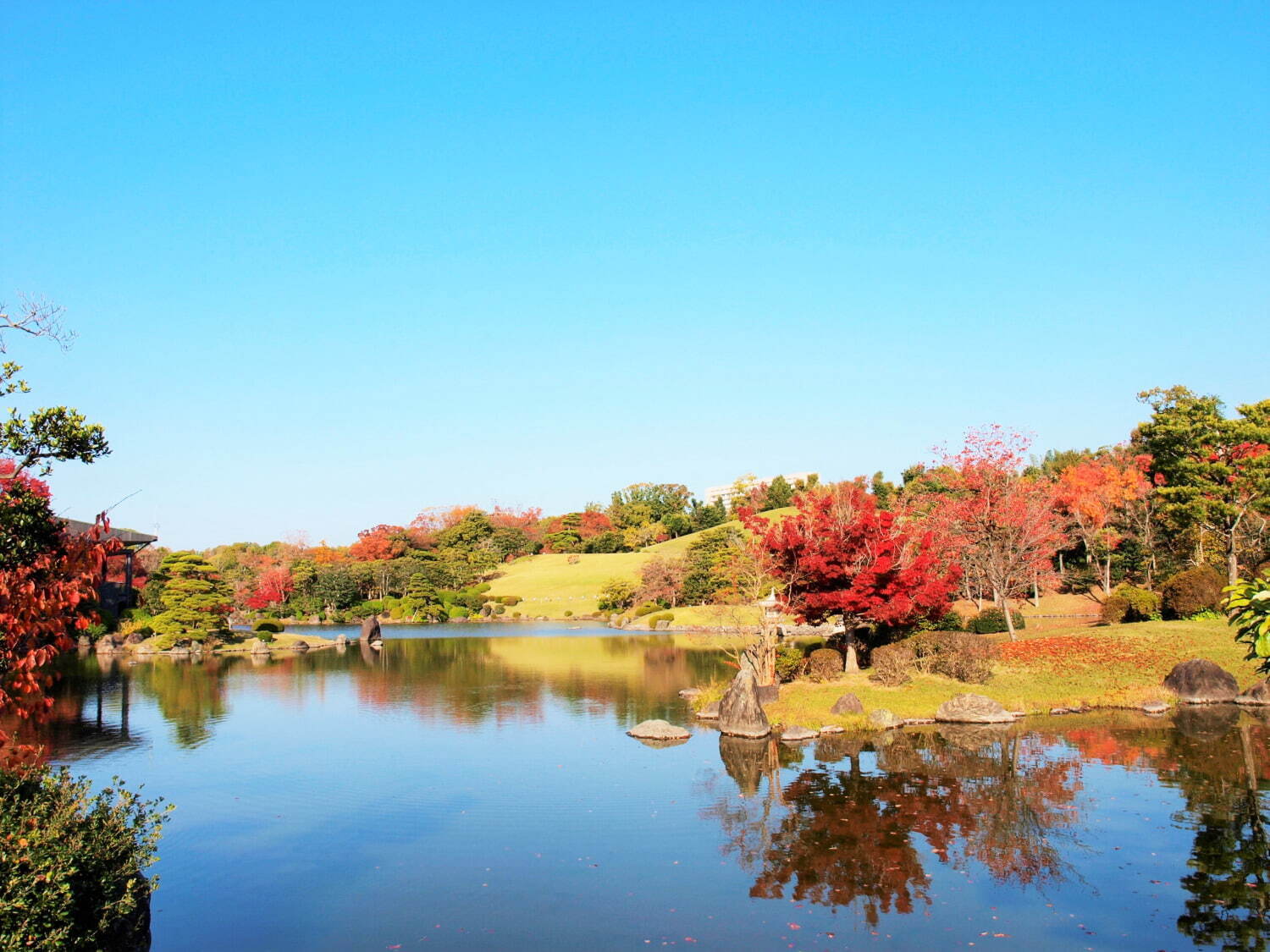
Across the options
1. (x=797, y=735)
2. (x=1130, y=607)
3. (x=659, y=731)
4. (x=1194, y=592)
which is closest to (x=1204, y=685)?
(x=1194, y=592)

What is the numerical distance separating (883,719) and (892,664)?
141 inches

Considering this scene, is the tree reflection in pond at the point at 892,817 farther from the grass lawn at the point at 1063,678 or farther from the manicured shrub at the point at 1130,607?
the manicured shrub at the point at 1130,607

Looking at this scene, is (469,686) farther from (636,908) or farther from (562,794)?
(636,908)

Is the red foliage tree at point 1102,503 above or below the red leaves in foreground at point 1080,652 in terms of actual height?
above

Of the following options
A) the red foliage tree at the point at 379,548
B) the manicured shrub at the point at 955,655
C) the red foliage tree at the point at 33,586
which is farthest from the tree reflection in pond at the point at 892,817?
the red foliage tree at the point at 379,548

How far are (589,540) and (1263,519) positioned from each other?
64.1 metres

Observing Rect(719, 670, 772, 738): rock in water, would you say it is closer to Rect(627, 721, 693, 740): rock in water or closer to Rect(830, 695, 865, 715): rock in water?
Rect(627, 721, 693, 740): rock in water

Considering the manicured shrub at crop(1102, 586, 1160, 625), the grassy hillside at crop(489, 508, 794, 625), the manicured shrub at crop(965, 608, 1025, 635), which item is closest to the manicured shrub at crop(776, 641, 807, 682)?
the manicured shrub at crop(965, 608, 1025, 635)

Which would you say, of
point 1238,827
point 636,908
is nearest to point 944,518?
point 1238,827

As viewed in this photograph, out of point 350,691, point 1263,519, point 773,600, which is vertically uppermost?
point 1263,519

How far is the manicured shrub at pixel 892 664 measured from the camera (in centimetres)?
2341

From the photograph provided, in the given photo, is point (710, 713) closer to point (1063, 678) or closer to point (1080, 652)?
point (1063, 678)

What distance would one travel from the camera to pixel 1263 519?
34.7m

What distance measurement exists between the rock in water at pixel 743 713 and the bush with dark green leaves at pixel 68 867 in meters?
12.7
